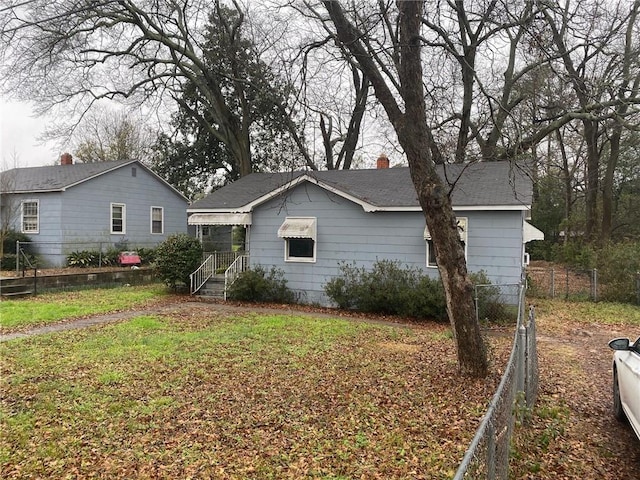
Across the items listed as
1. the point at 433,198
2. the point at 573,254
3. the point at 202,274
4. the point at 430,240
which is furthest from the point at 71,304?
the point at 573,254

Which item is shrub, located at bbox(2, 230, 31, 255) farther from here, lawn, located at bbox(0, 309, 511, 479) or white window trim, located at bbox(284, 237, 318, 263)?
lawn, located at bbox(0, 309, 511, 479)

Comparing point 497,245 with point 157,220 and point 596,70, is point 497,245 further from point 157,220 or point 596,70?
point 157,220

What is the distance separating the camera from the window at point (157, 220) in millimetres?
23750

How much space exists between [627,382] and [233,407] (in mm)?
4311

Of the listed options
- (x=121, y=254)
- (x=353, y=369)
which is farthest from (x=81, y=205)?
(x=353, y=369)

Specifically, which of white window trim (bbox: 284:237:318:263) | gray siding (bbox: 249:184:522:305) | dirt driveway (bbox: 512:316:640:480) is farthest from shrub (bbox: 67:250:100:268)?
dirt driveway (bbox: 512:316:640:480)

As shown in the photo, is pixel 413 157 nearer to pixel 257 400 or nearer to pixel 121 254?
pixel 257 400

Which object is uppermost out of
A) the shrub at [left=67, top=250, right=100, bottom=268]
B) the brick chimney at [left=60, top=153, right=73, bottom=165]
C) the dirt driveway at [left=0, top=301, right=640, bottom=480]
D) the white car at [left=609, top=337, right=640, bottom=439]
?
the brick chimney at [left=60, top=153, right=73, bottom=165]

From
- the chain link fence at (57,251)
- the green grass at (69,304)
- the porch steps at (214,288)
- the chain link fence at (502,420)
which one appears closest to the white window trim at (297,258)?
the porch steps at (214,288)

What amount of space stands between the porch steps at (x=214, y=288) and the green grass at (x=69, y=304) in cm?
139

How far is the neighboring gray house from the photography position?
19.5 m

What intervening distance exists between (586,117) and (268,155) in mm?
17005

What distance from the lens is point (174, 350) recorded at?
26.9 ft

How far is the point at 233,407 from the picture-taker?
554 cm
